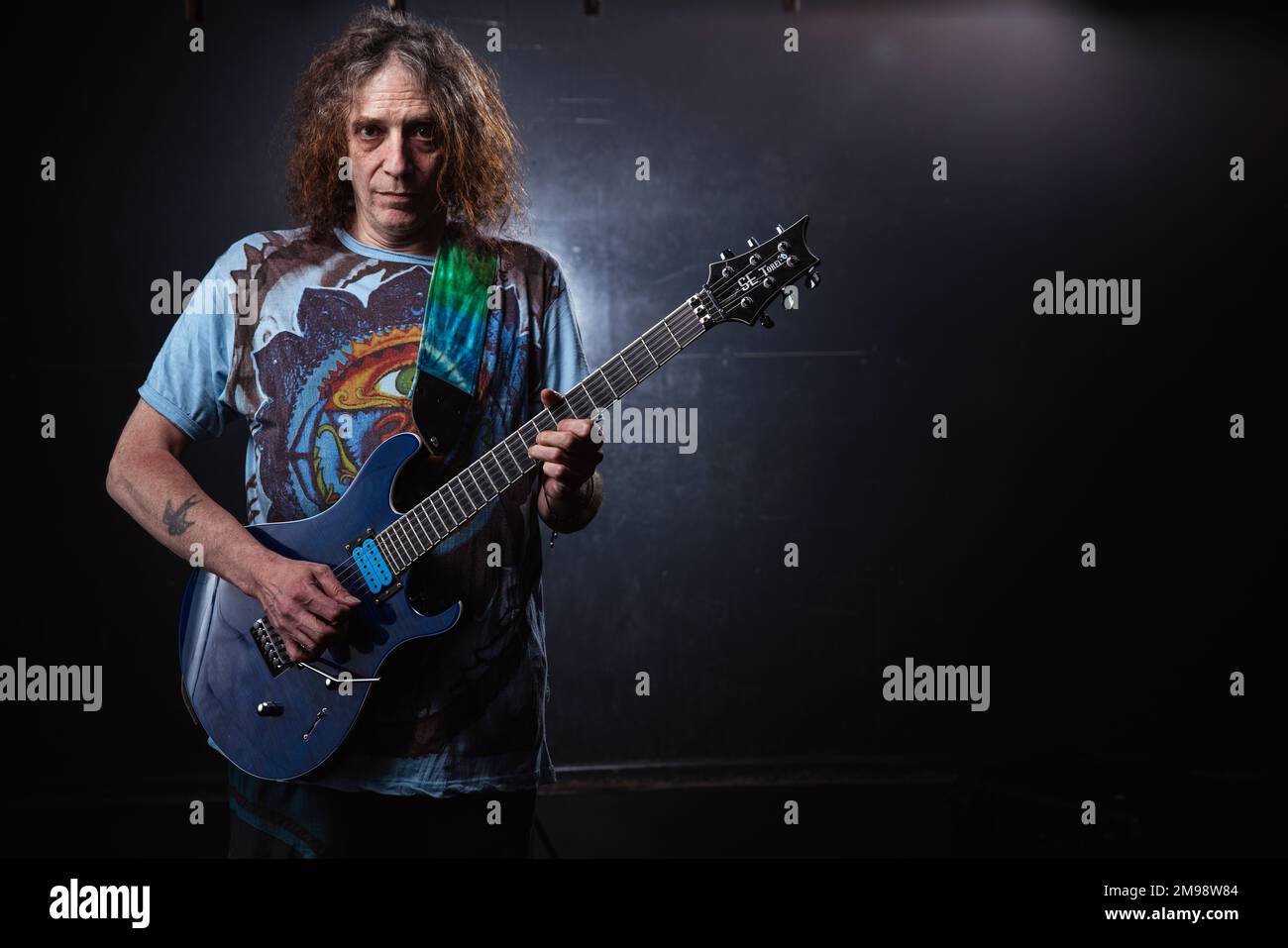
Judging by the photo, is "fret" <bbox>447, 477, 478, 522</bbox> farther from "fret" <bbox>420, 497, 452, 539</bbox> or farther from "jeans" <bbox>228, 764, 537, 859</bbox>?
"jeans" <bbox>228, 764, 537, 859</bbox>

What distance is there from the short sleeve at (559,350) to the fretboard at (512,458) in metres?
0.06

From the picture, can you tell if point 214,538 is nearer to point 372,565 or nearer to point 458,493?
point 372,565

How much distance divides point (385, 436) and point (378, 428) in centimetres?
2

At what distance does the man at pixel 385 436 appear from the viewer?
174 centimetres

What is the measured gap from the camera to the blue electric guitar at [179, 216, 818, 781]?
1740 millimetres

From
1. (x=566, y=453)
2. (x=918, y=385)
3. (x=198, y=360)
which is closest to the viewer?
(x=566, y=453)

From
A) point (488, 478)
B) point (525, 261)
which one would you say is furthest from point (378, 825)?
point (525, 261)

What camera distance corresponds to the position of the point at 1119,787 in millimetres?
2469

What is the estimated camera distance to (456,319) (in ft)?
5.94

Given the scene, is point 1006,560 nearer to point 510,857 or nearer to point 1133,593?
point 1133,593

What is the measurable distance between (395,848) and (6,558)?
6.48ft

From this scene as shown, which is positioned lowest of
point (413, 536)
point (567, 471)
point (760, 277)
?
point (413, 536)

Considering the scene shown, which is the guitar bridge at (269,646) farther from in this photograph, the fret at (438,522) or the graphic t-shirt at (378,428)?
the fret at (438,522)

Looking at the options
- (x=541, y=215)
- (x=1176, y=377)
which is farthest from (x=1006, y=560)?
Answer: (x=541, y=215)
